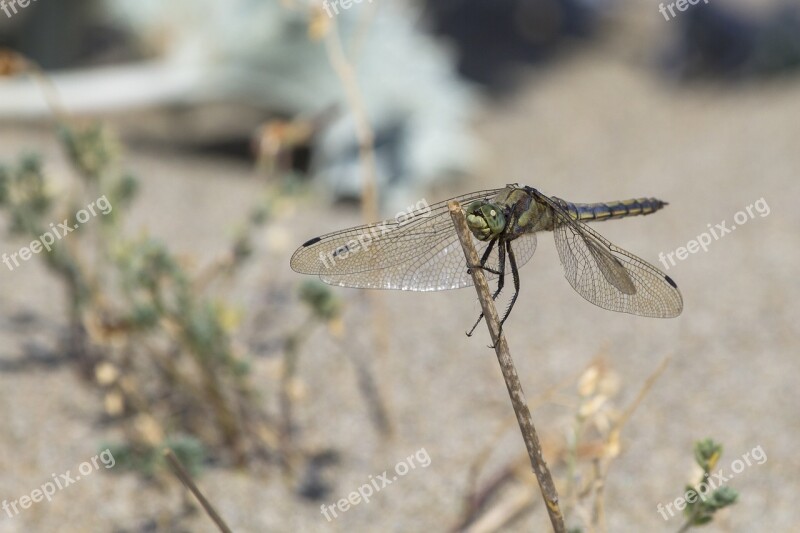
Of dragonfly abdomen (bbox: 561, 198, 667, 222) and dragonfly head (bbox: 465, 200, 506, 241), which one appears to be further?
dragonfly abdomen (bbox: 561, 198, 667, 222)

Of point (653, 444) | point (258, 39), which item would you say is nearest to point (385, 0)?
point (258, 39)

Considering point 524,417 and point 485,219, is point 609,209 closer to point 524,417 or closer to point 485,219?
point 485,219

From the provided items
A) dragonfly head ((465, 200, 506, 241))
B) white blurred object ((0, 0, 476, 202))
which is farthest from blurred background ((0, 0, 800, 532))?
dragonfly head ((465, 200, 506, 241))

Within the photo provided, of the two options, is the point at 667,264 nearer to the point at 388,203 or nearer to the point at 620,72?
the point at 388,203

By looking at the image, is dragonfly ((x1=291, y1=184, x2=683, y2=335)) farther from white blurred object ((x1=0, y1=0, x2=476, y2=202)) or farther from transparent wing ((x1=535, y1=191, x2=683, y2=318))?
white blurred object ((x1=0, y1=0, x2=476, y2=202))

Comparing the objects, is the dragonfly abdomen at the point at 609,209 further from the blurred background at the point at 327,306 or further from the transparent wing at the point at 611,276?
the blurred background at the point at 327,306

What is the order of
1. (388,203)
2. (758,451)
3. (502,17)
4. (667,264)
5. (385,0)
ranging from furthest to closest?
(502,17), (385,0), (388,203), (667,264), (758,451)

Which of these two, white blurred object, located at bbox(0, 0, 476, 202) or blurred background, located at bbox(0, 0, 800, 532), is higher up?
white blurred object, located at bbox(0, 0, 476, 202)

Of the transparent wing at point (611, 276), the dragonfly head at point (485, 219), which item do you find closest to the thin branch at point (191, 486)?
the dragonfly head at point (485, 219)
